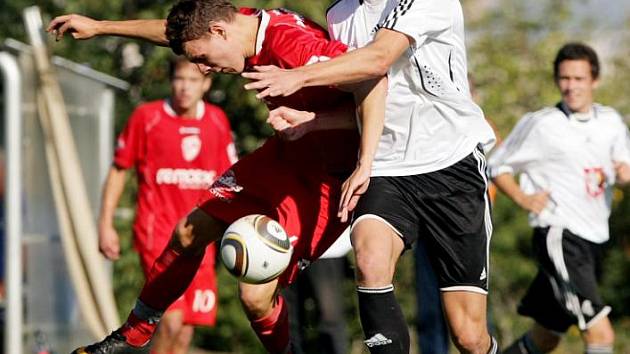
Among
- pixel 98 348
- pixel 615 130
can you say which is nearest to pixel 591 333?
pixel 615 130

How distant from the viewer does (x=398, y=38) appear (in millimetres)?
6422

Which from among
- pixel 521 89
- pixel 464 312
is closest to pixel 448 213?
pixel 464 312

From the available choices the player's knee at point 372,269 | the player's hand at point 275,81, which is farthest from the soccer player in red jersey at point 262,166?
the player's knee at point 372,269

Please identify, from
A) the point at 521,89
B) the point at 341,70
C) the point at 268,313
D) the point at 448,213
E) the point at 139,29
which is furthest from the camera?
the point at 521,89

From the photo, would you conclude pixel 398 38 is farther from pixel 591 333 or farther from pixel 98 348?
pixel 591 333

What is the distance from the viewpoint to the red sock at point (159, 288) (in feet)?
23.8

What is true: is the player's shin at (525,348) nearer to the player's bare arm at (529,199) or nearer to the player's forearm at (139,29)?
the player's bare arm at (529,199)

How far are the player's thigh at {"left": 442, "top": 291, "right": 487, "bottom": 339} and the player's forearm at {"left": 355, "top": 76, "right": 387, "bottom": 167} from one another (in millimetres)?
950

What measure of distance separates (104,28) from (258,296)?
1.56 meters

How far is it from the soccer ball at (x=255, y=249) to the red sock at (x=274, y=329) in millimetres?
693

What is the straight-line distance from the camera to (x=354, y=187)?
6.43m

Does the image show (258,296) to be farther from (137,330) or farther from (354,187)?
(354,187)

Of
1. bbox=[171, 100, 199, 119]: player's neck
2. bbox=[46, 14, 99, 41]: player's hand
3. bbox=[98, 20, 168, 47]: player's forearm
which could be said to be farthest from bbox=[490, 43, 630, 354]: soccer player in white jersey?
bbox=[46, 14, 99, 41]: player's hand

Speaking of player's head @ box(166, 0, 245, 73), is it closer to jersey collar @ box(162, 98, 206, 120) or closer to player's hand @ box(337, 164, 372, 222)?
player's hand @ box(337, 164, 372, 222)
